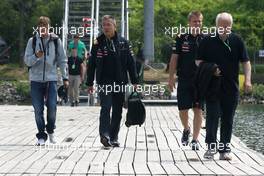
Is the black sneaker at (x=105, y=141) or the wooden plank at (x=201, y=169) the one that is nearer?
the wooden plank at (x=201, y=169)

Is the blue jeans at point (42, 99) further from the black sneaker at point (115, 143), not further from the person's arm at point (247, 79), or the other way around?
the person's arm at point (247, 79)

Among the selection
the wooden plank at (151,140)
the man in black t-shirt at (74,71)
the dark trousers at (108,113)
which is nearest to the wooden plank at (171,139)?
the wooden plank at (151,140)

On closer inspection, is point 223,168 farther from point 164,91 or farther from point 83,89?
point 164,91

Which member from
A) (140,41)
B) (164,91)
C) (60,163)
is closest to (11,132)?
(60,163)

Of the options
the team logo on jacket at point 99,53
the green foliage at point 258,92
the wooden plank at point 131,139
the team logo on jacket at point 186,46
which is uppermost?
the team logo on jacket at point 186,46

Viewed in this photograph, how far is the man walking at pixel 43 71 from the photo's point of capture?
10.5 m

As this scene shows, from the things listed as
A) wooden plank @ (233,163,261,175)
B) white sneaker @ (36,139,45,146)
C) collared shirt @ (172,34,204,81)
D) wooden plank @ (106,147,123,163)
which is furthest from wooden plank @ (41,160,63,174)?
collared shirt @ (172,34,204,81)

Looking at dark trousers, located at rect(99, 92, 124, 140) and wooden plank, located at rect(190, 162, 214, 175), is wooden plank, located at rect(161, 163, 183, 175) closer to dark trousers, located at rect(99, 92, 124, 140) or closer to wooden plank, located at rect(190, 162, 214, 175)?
wooden plank, located at rect(190, 162, 214, 175)

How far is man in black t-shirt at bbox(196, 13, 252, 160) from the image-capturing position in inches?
359

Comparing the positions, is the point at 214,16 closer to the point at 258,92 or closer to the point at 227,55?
the point at 258,92

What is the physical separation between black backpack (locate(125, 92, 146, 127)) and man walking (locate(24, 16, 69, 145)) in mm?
1099

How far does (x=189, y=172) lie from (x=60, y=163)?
5.18 feet

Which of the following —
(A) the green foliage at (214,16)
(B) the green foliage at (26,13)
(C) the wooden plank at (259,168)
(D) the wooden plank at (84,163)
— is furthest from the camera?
Result: (A) the green foliage at (214,16)

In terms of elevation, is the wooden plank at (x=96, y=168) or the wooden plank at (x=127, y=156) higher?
the wooden plank at (x=96, y=168)
